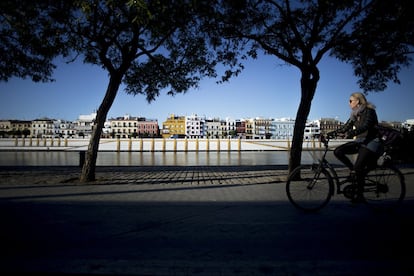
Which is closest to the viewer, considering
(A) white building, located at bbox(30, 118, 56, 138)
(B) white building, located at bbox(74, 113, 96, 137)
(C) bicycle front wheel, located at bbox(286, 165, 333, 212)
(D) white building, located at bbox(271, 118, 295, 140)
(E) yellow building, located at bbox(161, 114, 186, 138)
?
(C) bicycle front wheel, located at bbox(286, 165, 333, 212)

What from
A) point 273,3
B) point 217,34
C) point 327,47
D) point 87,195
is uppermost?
point 273,3

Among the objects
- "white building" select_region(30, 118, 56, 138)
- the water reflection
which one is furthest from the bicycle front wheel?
"white building" select_region(30, 118, 56, 138)

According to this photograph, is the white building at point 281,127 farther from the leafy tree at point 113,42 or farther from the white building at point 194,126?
the leafy tree at point 113,42

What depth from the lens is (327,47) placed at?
8344 mm

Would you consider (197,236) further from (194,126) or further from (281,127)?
(281,127)

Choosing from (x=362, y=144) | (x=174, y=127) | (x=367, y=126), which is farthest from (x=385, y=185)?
(x=174, y=127)

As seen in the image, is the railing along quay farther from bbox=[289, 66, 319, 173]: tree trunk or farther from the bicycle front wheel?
the bicycle front wheel

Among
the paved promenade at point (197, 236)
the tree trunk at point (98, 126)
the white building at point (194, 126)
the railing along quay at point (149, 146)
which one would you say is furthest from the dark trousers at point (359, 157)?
the white building at point (194, 126)

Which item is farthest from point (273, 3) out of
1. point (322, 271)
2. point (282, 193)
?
point (322, 271)

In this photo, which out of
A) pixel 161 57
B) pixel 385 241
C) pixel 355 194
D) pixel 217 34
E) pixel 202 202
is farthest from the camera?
pixel 161 57

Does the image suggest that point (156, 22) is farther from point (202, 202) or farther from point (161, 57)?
point (202, 202)

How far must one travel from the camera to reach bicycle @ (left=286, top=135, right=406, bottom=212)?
4.54 m

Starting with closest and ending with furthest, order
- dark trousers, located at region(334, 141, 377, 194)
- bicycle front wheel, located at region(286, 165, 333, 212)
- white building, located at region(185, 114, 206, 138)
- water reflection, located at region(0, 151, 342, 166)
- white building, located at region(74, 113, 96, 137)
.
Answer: dark trousers, located at region(334, 141, 377, 194), bicycle front wheel, located at region(286, 165, 333, 212), water reflection, located at region(0, 151, 342, 166), white building, located at region(185, 114, 206, 138), white building, located at region(74, 113, 96, 137)

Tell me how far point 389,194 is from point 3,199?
7.76m
